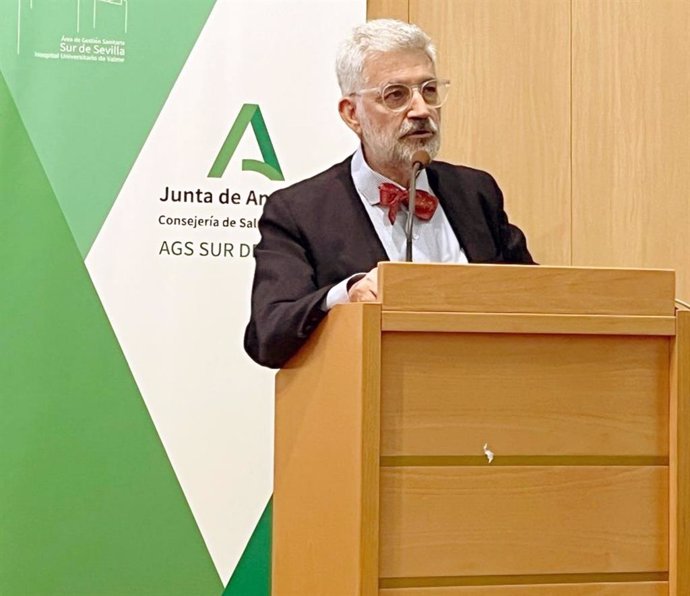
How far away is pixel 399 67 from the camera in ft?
8.27

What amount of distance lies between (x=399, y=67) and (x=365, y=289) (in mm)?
704

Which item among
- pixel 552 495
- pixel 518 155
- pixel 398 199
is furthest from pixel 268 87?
pixel 552 495

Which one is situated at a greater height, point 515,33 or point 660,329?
point 515,33

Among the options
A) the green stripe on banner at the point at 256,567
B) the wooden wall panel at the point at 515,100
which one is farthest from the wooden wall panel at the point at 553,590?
the wooden wall panel at the point at 515,100

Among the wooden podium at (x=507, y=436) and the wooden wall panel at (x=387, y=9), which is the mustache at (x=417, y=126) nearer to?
the wooden podium at (x=507, y=436)

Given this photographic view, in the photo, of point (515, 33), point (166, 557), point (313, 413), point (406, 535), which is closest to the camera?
point (406, 535)

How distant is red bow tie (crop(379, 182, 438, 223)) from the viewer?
2520 mm

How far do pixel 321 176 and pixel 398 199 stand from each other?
0.20 meters

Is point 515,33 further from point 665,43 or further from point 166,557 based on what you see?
point 166,557

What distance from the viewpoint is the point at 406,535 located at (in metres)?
1.89

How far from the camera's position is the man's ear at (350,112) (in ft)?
8.59

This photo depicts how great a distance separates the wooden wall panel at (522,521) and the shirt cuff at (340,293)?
327mm

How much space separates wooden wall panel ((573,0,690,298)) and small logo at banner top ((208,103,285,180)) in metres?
1.01

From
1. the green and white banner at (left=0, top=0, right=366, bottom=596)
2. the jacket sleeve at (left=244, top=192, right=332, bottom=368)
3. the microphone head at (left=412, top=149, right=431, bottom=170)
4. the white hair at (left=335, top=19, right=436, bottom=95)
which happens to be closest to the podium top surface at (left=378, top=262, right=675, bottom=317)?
the jacket sleeve at (left=244, top=192, right=332, bottom=368)
